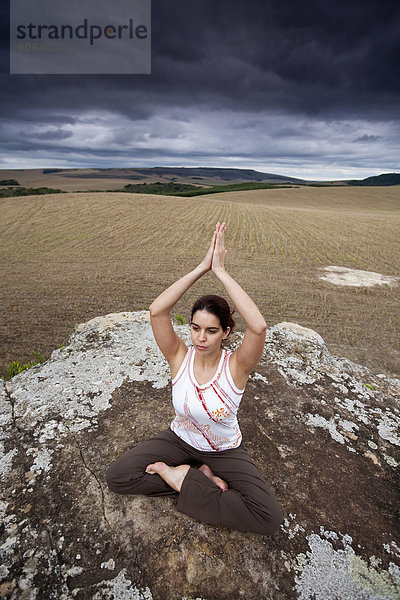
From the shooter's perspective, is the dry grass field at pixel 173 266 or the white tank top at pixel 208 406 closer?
the white tank top at pixel 208 406

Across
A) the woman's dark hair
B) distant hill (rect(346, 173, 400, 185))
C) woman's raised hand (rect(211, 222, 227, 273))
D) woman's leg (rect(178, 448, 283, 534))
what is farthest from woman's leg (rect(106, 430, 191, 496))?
distant hill (rect(346, 173, 400, 185))

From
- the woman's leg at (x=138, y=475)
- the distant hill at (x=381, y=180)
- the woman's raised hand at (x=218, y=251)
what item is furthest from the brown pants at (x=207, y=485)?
the distant hill at (x=381, y=180)

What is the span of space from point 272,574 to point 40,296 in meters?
10.4

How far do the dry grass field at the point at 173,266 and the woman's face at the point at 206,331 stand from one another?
5.97 metres

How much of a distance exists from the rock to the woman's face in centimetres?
123

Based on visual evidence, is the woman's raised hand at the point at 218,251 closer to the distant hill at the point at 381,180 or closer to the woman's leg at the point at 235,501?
the woman's leg at the point at 235,501

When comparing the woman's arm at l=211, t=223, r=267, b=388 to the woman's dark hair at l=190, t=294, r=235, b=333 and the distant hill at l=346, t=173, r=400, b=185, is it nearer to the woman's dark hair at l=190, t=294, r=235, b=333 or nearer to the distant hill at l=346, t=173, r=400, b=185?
the woman's dark hair at l=190, t=294, r=235, b=333

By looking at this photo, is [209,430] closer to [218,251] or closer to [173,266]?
[218,251]

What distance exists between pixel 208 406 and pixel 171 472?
61cm

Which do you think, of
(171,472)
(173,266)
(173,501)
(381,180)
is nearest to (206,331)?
(171,472)

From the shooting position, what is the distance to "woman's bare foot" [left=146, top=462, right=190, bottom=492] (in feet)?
8.20

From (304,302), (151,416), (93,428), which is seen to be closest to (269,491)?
(151,416)

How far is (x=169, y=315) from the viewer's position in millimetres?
2549

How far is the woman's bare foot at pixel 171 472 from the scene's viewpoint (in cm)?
250
